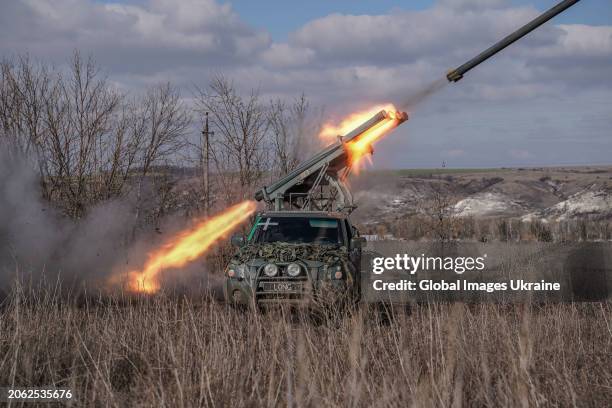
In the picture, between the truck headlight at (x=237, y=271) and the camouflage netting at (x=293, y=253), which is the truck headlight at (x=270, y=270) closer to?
the camouflage netting at (x=293, y=253)

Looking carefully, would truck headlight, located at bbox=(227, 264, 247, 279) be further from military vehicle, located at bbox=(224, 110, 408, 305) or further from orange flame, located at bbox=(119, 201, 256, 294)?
orange flame, located at bbox=(119, 201, 256, 294)

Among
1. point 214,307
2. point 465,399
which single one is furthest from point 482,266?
point 465,399

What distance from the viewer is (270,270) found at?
11672 millimetres

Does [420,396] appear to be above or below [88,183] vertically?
below

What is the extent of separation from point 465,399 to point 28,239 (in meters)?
14.4

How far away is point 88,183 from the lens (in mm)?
24172

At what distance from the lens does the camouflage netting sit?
11.9m

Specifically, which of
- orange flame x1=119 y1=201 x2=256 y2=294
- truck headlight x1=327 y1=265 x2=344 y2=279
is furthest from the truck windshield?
orange flame x1=119 y1=201 x2=256 y2=294

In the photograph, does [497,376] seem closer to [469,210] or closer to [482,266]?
[482,266]

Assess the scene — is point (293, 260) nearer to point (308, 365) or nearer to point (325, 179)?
point (308, 365)

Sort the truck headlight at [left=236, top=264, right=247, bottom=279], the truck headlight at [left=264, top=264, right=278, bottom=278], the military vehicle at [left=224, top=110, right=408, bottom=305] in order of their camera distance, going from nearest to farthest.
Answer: the military vehicle at [left=224, top=110, right=408, bottom=305]
the truck headlight at [left=264, top=264, right=278, bottom=278]
the truck headlight at [left=236, top=264, right=247, bottom=279]

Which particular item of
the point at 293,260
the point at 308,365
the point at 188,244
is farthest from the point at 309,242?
the point at 188,244

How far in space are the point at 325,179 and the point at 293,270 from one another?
5.87 m

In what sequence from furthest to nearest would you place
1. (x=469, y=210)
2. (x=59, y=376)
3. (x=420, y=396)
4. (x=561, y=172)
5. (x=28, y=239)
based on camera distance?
(x=561, y=172), (x=469, y=210), (x=28, y=239), (x=59, y=376), (x=420, y=396)
